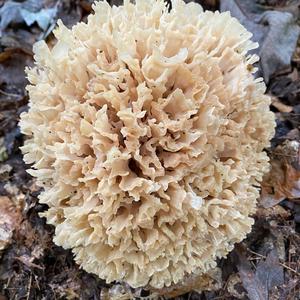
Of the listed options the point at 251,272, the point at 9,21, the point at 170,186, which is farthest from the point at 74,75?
the point at 9,21

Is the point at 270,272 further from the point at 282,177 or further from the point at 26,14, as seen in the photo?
the point at 26,14

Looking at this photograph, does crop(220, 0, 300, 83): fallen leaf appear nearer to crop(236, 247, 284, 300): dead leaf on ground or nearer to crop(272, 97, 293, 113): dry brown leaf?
crop(272, 97, 293, 113): dry brown leaf

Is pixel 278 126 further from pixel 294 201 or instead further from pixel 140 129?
pixel 140 129

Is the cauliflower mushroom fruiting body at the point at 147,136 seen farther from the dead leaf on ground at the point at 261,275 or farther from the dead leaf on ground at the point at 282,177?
the dead leaf on ground at the point at 282,177

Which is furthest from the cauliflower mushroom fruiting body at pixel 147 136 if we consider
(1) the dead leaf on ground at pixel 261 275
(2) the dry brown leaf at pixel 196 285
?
(1) the dead leaf on ground at pixel 261 275

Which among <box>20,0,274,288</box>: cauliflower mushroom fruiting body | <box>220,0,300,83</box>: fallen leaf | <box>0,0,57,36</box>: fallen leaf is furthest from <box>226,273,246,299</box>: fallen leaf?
<box>0,0,57,36</box>: fallen leaf

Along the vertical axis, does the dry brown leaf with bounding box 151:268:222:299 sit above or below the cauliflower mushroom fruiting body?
below

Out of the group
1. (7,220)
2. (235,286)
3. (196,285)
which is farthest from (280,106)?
(7,220)
